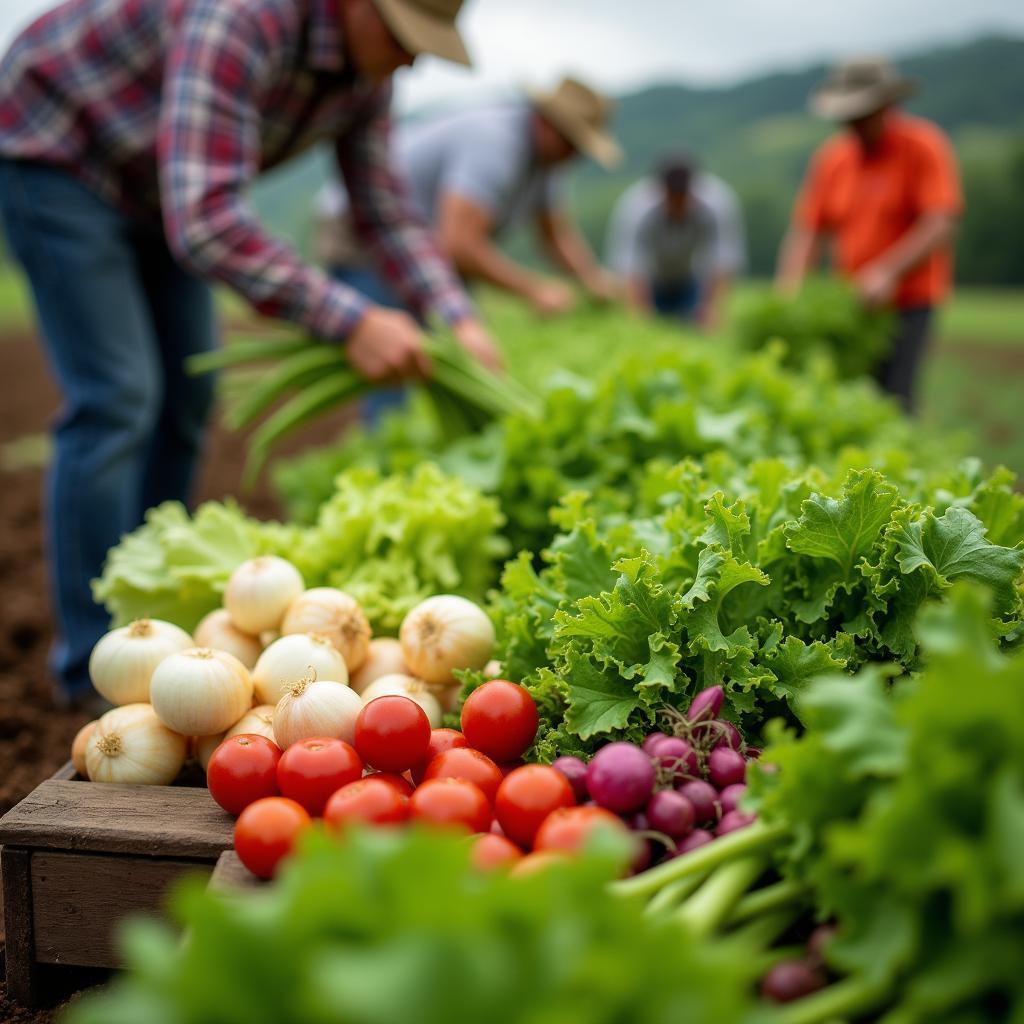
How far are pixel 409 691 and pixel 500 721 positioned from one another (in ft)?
1.22

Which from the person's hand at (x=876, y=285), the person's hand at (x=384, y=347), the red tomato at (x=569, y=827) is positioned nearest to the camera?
the red tomato at (x=569, y=827)

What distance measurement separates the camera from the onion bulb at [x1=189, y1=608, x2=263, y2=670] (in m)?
2.44

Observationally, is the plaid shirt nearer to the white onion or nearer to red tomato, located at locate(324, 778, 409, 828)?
the white onion

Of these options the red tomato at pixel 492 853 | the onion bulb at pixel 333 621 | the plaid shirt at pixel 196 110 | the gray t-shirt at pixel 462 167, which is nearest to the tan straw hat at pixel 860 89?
the gray t-shirt at pixel 462 167

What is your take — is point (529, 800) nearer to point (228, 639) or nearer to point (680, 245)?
point (228, 639)

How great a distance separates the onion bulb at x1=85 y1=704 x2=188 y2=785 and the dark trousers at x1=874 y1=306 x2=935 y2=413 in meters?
6.85

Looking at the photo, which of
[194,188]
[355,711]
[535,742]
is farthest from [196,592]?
[194,188]

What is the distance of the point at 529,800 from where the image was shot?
167 centimetres

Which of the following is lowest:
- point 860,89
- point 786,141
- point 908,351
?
point 786,141

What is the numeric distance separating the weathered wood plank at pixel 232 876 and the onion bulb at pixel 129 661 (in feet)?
2.08

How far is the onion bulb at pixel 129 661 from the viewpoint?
2.27m

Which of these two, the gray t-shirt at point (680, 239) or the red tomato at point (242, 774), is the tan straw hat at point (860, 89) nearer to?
the gray t-shirt at point (680, 239)

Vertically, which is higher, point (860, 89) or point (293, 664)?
point (860, 89)

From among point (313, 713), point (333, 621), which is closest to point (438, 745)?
point (313, 713)
